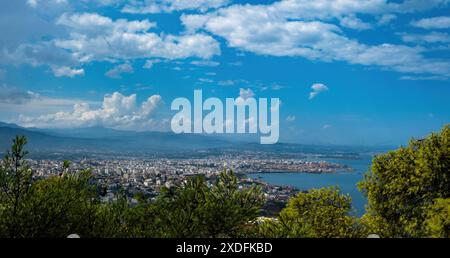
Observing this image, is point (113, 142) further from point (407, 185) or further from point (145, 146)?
point (407, 185)

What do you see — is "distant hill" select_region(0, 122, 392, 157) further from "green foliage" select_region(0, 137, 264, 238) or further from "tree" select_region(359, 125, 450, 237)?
"green foliage" select_region(0, 137, 264, 238)

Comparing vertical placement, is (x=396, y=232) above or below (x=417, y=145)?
below

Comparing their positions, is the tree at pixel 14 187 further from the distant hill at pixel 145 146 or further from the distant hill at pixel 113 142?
the distant hill at pixel 113 142

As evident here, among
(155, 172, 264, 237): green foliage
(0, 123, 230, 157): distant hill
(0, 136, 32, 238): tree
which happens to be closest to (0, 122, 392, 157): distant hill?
(0, 123, 230, 157): distant hill

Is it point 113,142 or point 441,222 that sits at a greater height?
point 113,142

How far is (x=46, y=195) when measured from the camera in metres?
14.8

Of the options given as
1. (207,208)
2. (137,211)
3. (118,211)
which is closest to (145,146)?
(118,211)

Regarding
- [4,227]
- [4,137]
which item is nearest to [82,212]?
[4,227]

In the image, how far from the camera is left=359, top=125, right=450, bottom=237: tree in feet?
74.6

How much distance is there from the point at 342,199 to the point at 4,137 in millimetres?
124128

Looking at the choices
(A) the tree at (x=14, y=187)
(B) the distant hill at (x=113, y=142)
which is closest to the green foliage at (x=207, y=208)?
(A) the tree at (x=14, y=187)

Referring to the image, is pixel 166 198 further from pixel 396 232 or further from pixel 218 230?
pixel 396 232

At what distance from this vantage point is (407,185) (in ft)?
76.8
